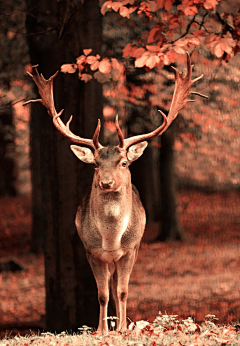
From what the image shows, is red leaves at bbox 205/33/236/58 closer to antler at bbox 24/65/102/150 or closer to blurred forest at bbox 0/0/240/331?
blurred forest at bbox 0/0/240/331

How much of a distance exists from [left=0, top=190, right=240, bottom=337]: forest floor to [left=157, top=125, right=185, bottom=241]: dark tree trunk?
0.09m

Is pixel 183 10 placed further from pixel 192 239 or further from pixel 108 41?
pixel 192 239

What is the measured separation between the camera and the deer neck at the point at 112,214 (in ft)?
23.0

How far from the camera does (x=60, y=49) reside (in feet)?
26.7

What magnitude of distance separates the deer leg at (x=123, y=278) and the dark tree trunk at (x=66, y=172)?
2.16 feet

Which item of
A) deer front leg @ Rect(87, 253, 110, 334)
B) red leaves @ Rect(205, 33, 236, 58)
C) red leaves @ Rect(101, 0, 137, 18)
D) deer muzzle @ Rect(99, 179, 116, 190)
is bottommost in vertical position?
deer front leg @ Rect(87, 253, 110, 334)

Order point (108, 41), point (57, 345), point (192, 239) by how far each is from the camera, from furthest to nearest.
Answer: point (192, 239), point (108, 41), point (57, 345)

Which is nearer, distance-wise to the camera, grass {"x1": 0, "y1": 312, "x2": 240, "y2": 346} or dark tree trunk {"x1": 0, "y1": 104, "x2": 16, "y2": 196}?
grass {"x1": 0, "y1": 312, "x2": 240, "y2": 346}

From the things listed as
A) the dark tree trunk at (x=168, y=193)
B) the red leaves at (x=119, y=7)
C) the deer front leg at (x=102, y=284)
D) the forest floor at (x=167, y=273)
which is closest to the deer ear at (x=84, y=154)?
the deer front leg at (x=102, y=284)

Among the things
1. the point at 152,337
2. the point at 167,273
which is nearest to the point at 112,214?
the point at 152,337

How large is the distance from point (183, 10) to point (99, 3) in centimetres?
96

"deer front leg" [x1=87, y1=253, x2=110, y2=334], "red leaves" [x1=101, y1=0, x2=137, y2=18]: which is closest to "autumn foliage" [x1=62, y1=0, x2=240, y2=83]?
"red leaves" [x1=101, y1=0, x2=137, y2=18]

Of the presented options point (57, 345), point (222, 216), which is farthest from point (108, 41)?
point (57, 345)

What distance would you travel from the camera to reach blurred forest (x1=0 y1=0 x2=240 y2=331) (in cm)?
793
